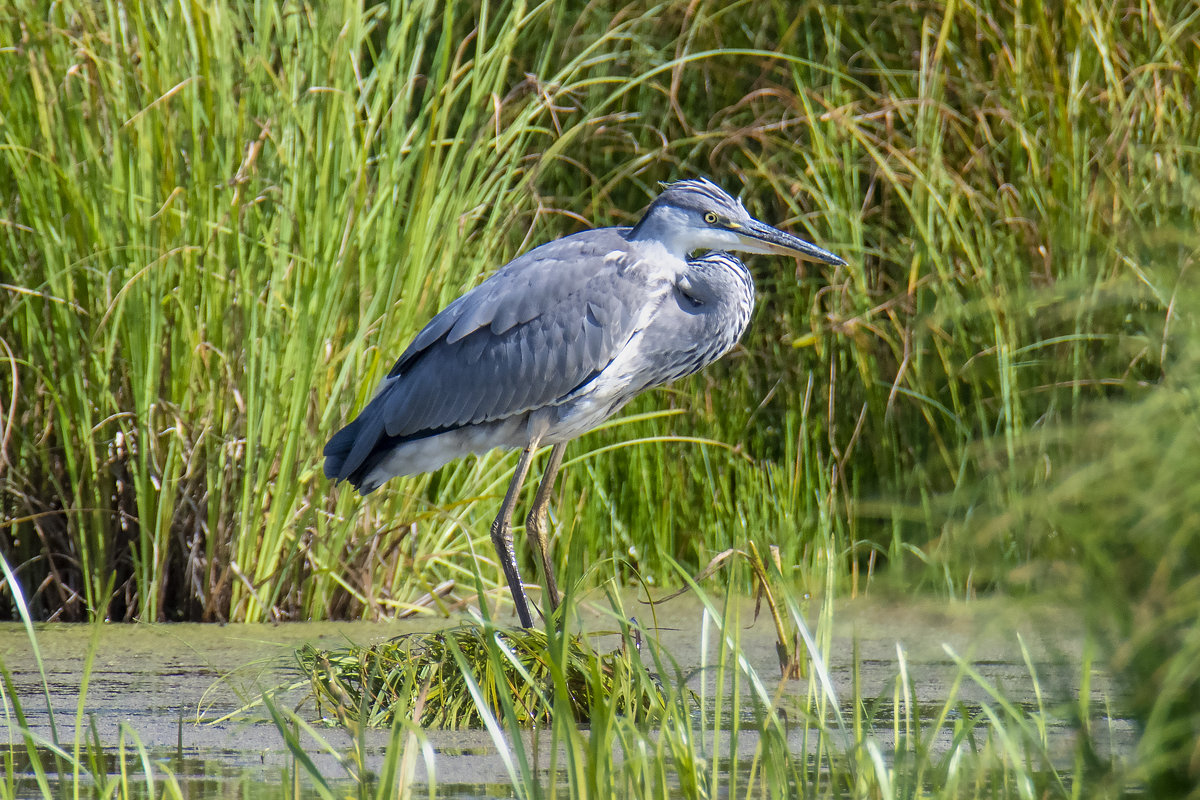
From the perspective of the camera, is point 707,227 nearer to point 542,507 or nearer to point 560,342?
point 560,342

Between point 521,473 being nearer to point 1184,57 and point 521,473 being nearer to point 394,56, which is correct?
point 394,56

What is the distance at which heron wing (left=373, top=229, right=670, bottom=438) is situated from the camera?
3697 millimetres

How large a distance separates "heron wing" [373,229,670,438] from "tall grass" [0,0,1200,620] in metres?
0.22

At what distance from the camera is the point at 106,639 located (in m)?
3.53

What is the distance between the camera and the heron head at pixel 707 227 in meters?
3.82

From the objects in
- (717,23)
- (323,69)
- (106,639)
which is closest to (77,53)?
(323,69)

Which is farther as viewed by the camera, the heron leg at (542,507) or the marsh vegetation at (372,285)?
the heron leg at (542,507)

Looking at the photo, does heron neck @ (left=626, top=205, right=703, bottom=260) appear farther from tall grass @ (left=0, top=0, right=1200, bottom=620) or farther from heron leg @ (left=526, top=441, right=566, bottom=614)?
heron leg @ (left=526, top=441, right=566, bottom=614)

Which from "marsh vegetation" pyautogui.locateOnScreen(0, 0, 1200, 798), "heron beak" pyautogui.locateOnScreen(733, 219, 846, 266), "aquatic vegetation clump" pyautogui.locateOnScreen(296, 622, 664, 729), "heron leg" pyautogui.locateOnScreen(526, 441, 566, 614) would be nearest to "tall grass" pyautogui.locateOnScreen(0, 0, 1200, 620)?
"marsh vegetation" pyautogui.locateOnScreen(0, 0, 1200, 798)

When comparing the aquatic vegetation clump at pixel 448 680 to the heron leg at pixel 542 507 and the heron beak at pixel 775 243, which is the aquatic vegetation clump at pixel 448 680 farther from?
the heron beak at pixel 775 243

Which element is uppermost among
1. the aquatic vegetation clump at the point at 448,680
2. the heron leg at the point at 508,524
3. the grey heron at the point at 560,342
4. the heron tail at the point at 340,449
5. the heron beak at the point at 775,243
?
the heron beak at the point at 775,243

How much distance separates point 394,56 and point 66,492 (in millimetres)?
1539

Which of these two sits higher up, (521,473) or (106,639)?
(521,473)

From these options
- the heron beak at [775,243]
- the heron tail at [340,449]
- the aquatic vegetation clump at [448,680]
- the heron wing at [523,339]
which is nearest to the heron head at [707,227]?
the heron beak at [775,243]
